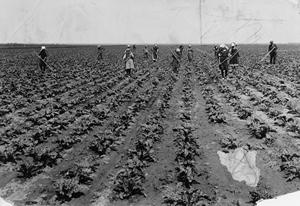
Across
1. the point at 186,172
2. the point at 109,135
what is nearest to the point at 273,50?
the point at 109,135

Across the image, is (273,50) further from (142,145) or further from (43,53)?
(142,145)

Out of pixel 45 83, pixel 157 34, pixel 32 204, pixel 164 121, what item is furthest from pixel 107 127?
pixel 157 34

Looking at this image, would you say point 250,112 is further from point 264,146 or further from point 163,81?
point 163,81

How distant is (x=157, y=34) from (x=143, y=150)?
10449cm

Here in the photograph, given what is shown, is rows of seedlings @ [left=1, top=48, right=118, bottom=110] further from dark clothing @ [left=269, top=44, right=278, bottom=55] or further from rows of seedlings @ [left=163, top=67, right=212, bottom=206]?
dark clothing @ [left=269, top=44, right=278, bottom=55]

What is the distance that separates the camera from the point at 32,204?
23.9ft

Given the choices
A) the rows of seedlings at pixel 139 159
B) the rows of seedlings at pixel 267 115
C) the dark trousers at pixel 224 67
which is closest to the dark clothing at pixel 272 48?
the dark trousers at pixel 224 67

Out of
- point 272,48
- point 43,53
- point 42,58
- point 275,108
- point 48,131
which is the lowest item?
point 275,108

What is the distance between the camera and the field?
7816 millimetres

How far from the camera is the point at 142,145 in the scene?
1022 cm

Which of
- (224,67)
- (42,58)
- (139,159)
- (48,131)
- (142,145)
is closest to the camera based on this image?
(139,159)

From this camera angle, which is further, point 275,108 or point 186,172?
point 275,108

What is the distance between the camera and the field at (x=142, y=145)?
7816 mm

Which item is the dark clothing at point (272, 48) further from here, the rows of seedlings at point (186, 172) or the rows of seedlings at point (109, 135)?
the rows of seedlings at point (186, 172)
